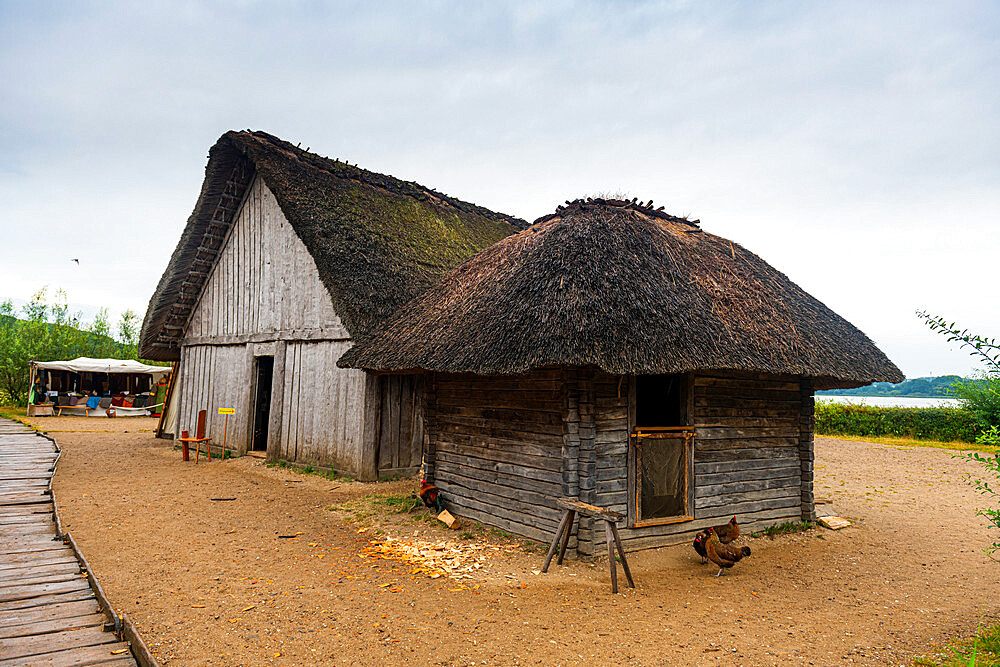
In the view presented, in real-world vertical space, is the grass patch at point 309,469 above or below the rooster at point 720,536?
below

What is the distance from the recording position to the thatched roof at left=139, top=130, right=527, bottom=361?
36.2ft

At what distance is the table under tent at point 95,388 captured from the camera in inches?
938

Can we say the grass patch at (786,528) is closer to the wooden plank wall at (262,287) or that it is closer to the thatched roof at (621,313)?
the thatched roof at (621,313)

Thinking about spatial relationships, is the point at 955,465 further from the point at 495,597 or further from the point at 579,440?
the point at 495,597

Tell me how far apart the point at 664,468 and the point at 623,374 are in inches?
67.3

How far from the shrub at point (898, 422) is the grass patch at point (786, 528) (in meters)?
16.4

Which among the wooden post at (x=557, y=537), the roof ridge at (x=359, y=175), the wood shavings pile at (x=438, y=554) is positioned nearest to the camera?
the wooden post at (x=557, y=537)

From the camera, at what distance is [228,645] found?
14.6 ft

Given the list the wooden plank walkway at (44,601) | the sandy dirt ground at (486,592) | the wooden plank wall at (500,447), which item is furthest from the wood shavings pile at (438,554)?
the wooden plank walkway at (44,601)

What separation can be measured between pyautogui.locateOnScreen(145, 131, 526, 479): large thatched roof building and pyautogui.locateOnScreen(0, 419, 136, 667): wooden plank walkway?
483 centimetres

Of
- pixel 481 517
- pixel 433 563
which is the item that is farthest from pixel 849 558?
pixel 433 563

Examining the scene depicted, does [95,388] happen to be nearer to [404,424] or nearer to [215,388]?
[215,388]

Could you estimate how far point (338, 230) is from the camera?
11.8 metres

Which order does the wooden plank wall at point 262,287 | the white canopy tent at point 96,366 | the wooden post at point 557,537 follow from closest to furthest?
the wooden post at point 557,537
the wooden plank wall at point 262,287
the white canopy tent at point 96,366
